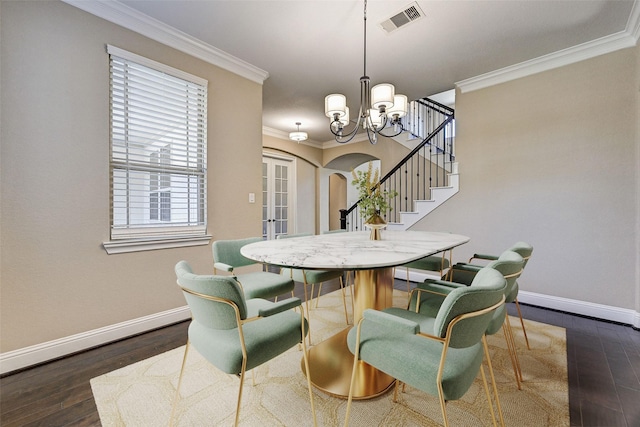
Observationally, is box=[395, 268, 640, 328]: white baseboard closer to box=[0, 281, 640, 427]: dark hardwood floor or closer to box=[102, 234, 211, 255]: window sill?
box=[0, 281, 640, 427]: dark hardwood floor

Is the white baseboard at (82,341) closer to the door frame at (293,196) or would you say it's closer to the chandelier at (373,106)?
the chandelier at (373,106)

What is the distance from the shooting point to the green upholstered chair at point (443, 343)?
87cm

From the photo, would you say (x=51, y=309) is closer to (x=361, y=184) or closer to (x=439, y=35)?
(x=361, y=184)

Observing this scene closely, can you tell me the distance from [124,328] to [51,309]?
509 millimetres

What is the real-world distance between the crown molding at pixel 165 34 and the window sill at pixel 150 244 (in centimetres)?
181

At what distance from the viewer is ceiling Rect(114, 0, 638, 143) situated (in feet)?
7.14

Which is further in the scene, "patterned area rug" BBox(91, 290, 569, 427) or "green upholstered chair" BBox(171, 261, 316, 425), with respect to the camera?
"patterned area rug" BBox(91, 290, 569, 427)

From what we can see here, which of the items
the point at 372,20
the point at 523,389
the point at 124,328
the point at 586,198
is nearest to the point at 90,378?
the point at 124,328

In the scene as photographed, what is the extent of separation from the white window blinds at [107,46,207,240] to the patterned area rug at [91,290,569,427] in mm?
1190

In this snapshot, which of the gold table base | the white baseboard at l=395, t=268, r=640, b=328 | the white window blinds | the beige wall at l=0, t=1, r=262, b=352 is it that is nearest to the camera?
the gold table base

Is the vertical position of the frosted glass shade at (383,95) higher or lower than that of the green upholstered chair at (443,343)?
higher

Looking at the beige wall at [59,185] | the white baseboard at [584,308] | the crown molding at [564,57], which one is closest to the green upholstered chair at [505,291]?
the white baseboard at [584,308]

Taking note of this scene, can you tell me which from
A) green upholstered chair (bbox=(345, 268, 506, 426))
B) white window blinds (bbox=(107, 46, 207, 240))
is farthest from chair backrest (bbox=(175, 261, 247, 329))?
white window blinds (bbox=(107, 46, 207, 240))

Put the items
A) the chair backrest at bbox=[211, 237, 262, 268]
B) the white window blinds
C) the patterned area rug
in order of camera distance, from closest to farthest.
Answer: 1. the patterned area rug
2. the chair backrest at bbox=[211, 237, 262, 268]
3. the white window blinds
